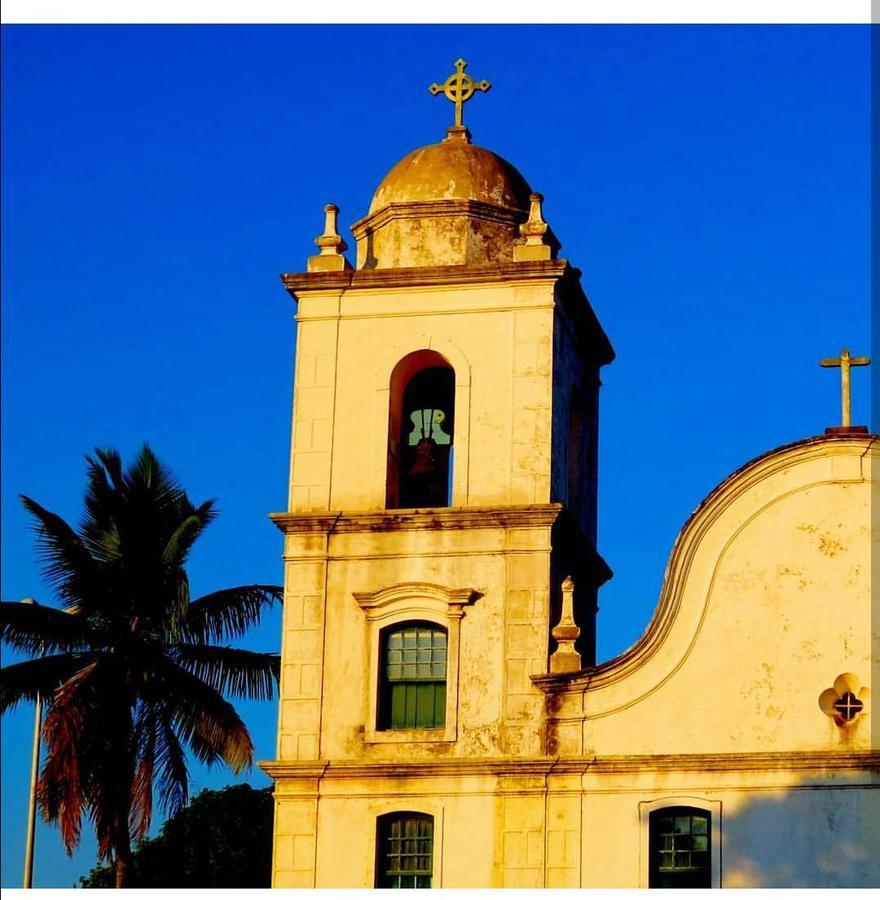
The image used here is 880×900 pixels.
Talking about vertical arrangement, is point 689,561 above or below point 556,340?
below

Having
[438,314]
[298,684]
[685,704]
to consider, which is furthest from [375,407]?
[685,704]

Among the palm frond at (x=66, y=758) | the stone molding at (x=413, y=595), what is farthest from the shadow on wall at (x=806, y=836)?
the palm frond at (x=66, y=758)

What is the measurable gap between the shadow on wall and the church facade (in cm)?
3

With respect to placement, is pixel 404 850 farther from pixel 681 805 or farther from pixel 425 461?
pixel 425 461

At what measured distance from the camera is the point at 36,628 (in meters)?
33.4

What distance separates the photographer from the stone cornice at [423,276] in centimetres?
3231

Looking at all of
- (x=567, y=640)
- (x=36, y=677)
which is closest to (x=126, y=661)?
(x=36, y=677)

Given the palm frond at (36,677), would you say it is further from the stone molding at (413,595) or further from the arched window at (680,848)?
the arched window at (680,848)

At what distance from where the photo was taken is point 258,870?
51.8m

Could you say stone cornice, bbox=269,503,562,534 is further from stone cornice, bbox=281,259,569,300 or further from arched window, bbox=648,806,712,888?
arched window, bbox=648,806,712,888

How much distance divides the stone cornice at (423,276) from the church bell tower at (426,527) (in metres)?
0.03

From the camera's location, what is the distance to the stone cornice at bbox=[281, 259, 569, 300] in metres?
32.3

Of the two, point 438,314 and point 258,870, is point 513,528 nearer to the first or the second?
point 438,314

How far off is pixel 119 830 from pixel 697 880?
846cm
